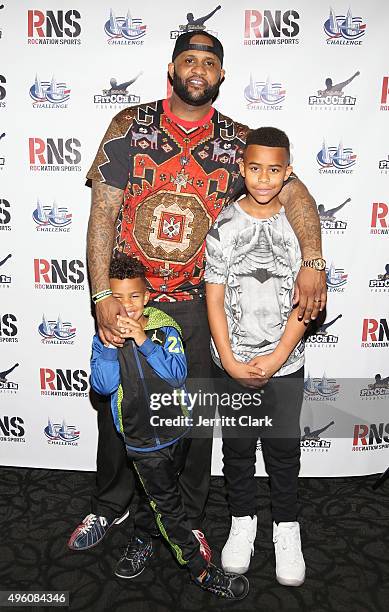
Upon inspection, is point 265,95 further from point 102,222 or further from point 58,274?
point 58,274

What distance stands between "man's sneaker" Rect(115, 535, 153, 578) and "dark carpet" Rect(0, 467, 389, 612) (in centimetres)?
4

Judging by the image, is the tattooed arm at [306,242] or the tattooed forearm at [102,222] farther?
the tattooed forearm at [102,222]

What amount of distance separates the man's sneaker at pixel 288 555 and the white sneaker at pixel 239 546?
0.41 feet

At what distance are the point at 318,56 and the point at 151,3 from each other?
3.11 feet

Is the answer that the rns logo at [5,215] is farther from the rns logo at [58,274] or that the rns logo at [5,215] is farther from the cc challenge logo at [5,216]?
the rns logo at [58,274]

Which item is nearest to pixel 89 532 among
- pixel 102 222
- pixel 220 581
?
pixel 220 581

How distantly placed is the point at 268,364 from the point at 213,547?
3.77 feet

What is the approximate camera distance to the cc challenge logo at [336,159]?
3129 mm

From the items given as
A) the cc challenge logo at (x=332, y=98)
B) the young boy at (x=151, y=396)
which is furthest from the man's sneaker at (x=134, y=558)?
the cc challenge logo at (x=332, y=98)

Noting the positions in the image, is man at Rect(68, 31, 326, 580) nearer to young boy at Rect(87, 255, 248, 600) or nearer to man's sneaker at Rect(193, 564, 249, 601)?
young boy at Rect(87, 255, 248, 600)

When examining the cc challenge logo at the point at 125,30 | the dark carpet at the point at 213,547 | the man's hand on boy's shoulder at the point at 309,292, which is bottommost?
the dark carpet at the point at 213,547

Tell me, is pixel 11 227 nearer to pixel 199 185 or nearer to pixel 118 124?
pixel 118 124

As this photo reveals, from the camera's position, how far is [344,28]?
2.98m

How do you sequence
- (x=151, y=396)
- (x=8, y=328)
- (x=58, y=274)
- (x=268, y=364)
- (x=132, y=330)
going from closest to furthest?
(x=132, y=330)
(x=151, y=396)
(x=268, y=364)
(x=58, y=274)
(x=8, y=328)
